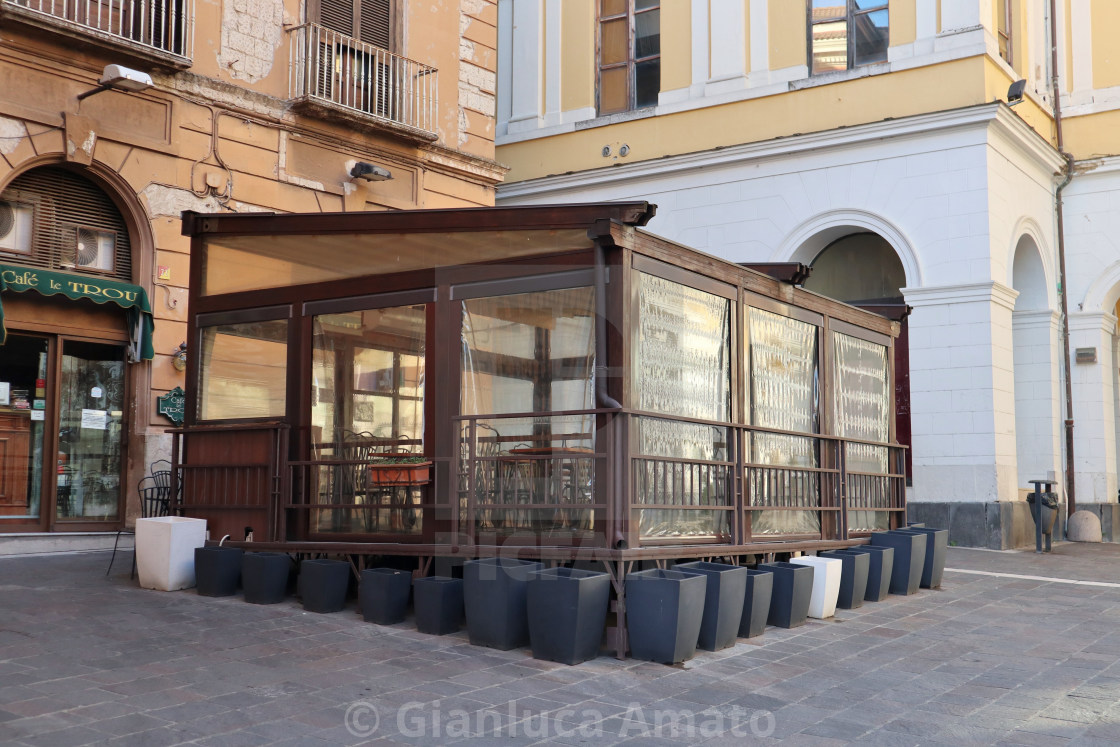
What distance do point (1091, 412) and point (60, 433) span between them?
14934 mm

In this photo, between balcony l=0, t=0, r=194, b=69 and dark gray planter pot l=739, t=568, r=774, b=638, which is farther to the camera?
balcony l=0, t=0, r=194, b=69

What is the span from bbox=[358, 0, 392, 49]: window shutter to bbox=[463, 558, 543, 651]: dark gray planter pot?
1054cm

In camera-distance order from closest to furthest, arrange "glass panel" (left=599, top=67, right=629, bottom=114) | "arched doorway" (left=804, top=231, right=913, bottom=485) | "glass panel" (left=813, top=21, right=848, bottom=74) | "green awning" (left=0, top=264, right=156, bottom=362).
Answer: "green awning" (left=0, top=264, right=156, bottom=362)
"glass panel" (left=813, top=21, right=848, bottom=74)
"arched doorway" (left=804, top=231, right=913, bottom=485)
"glass panel" (left=599, top=67, right=629, bottom=114)

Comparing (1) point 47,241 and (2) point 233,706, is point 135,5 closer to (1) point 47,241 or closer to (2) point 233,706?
(1) point 47,241

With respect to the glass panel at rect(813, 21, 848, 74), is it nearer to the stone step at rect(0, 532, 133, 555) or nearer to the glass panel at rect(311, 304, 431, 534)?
the glass panel at rect(311, 304, 431, 534)

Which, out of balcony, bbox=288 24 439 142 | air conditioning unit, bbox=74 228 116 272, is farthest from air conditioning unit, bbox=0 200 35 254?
balcony, bbox=288 24 439 142

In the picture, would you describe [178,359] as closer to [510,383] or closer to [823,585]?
[510,383]

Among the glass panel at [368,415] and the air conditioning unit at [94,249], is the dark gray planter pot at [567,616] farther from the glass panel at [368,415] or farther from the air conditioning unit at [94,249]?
Answer: the air conditioning unit at [94,249]

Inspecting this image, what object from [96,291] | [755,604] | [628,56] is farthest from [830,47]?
[755,604]

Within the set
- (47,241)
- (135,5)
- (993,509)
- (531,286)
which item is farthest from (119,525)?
(993,509)

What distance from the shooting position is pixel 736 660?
667cm

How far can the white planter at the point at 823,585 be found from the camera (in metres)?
8.23

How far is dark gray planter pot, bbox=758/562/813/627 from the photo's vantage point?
7.77 metres

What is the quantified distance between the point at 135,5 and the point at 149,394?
4.55 meters
